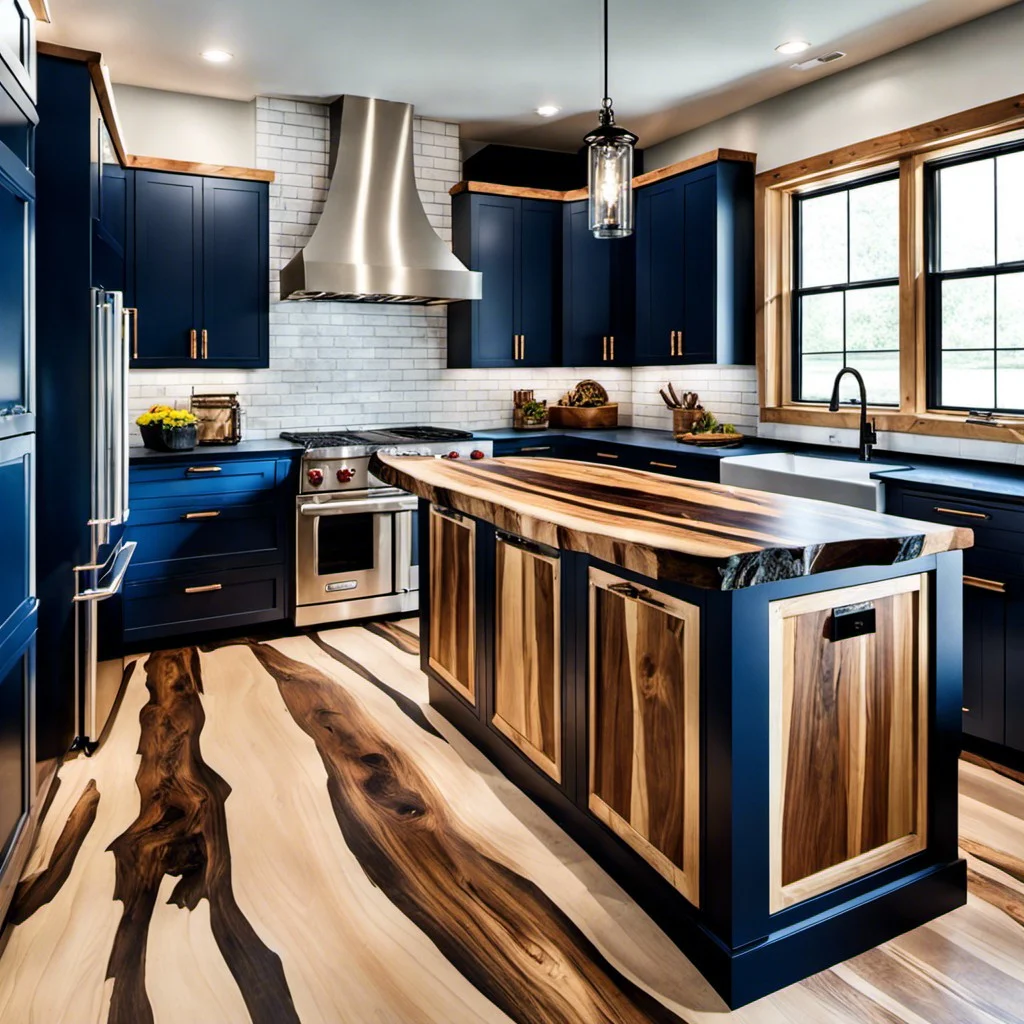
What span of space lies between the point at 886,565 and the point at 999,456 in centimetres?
234

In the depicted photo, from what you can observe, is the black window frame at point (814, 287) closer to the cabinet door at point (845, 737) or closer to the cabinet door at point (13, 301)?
the cabinet door at point (845, 737)

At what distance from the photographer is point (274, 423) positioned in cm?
543

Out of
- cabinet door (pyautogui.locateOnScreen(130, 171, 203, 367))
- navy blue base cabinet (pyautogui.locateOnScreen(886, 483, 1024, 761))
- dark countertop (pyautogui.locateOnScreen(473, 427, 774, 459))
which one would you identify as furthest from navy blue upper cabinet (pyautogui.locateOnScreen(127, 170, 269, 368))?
navy blue base cabinet (pyautogui.locateOnScreen(886, 483, 1024, 761))

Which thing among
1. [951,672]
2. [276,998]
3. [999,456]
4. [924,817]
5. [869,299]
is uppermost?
[869,299]

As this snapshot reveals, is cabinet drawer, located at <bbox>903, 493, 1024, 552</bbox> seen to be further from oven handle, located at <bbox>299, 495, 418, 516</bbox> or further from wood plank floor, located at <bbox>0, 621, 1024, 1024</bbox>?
oven handle, located at <bbox>299, 495, 418, 516</bbox>

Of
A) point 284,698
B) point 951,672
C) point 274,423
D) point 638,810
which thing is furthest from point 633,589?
point 274,423

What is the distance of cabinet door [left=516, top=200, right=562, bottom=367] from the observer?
578 cm

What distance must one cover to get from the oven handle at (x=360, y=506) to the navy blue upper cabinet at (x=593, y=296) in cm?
159

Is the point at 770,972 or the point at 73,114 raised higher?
the point at 73,114

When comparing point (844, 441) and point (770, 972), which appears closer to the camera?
point (770, 972)

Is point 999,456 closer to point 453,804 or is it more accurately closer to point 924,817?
point 924,817

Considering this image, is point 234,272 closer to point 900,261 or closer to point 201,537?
point 201,537

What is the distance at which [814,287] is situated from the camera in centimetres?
493

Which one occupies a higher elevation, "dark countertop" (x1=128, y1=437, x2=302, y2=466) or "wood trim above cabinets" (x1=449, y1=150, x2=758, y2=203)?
"wood trim above cabinets" (x1=449, y1=150, x2=758, y2=203)
